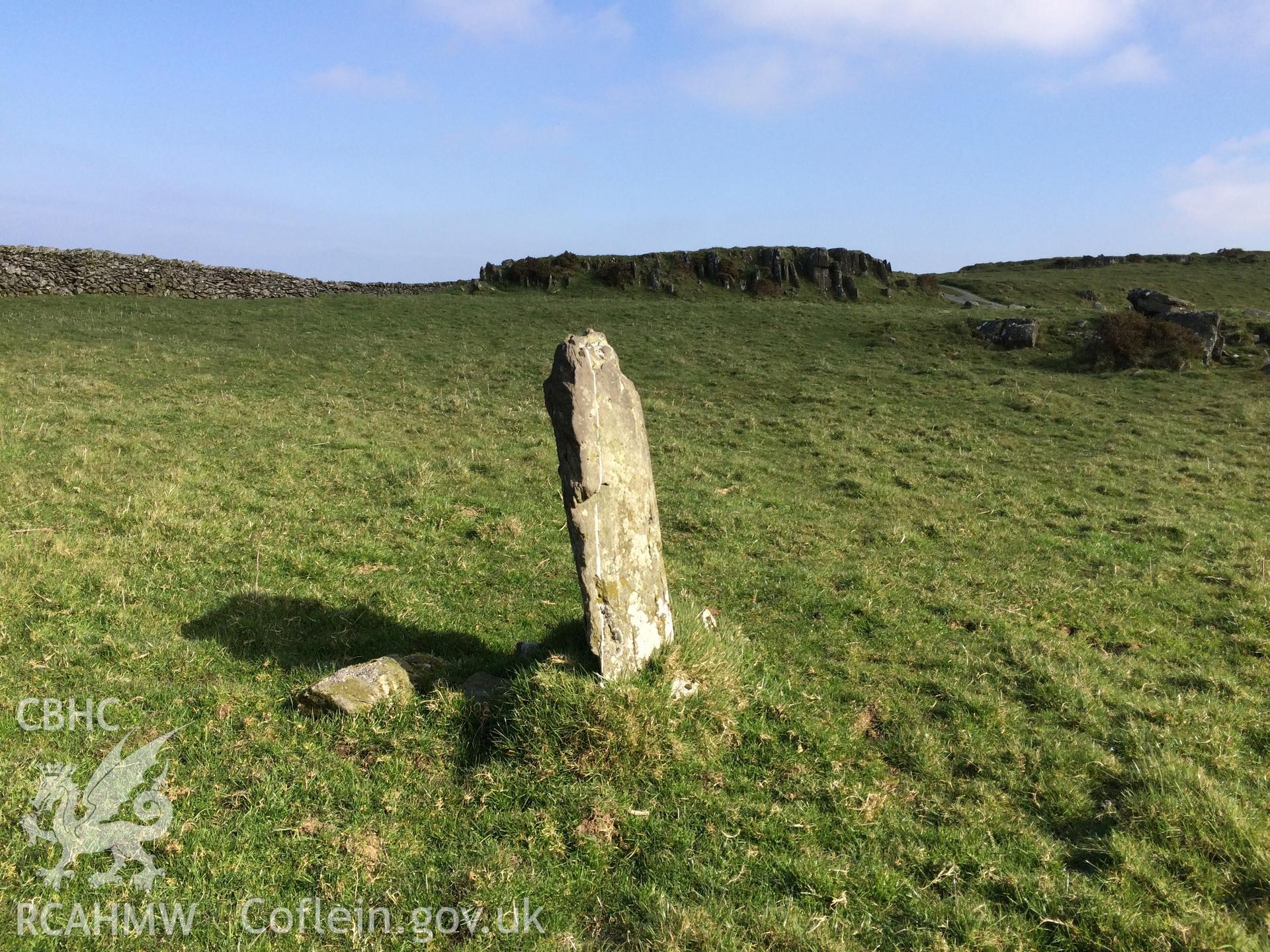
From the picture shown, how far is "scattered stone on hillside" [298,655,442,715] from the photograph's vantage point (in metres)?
6.57

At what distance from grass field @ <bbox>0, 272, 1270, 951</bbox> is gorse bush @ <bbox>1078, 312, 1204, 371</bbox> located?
36.1 feet

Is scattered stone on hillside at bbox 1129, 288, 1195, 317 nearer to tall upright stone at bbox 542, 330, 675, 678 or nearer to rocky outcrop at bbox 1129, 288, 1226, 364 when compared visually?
rocky outcrop at bbox 1129, 288, 1226, 364

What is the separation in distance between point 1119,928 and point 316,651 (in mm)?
7415

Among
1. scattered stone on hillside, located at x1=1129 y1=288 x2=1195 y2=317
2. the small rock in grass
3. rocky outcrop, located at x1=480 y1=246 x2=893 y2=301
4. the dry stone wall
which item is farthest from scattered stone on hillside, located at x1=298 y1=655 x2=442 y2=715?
rocky outcrop, located at x1=480 y1=246 x2=893 y2=301

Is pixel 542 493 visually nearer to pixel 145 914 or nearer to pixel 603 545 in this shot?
pixel 603 545

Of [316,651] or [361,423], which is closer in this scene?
[316,651]

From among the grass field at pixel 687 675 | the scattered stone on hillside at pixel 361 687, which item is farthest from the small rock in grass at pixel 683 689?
the scattered stone on hillside at pixel 361 687

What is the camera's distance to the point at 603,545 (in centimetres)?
669

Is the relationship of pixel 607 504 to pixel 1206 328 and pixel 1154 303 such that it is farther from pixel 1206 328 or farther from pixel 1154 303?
pixel 1154 303

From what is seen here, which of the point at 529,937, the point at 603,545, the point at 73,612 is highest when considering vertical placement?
the point at 603,545

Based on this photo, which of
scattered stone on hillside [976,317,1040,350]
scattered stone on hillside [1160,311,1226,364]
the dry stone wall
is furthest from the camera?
the dry stone wall

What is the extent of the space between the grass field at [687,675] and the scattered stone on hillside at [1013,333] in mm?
13624

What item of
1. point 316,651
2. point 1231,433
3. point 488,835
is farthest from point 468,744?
point 1231,433

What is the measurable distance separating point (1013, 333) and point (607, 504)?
31346 mm
